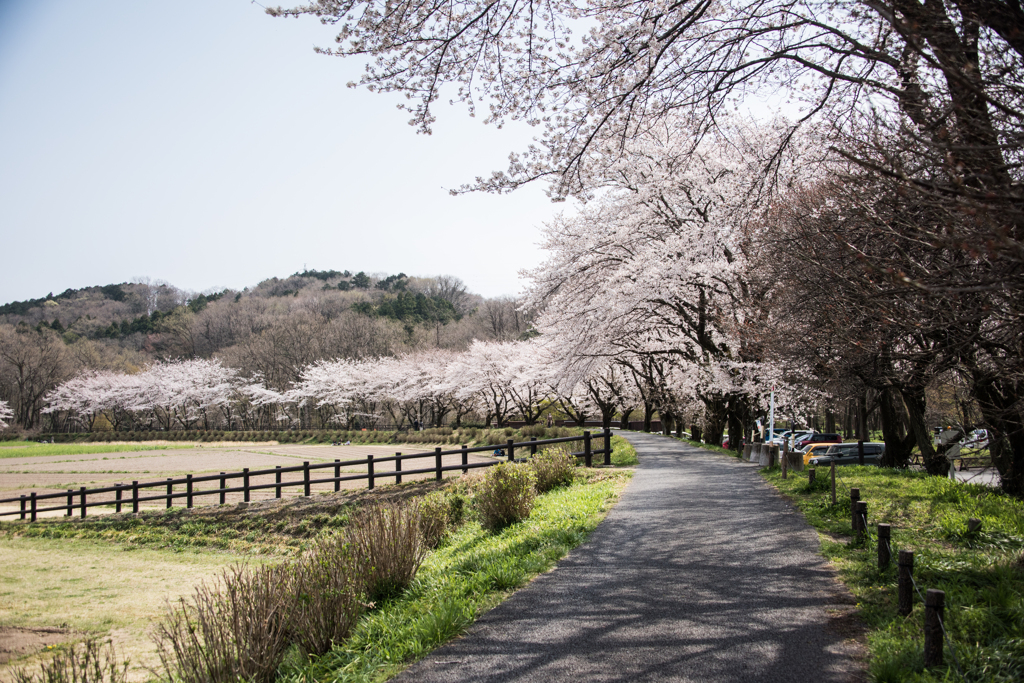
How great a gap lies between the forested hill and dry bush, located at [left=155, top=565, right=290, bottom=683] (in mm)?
49462

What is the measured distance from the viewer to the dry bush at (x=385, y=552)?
253 inches

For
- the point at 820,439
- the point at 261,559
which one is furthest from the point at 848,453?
the point at 261,559

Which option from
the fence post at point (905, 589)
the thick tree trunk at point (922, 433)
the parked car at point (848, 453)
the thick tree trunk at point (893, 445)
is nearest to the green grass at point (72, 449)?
the parked car at point (848, 453)

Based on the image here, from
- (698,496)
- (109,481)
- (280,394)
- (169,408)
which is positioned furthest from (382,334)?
(698,496)

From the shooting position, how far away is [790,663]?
4363mm

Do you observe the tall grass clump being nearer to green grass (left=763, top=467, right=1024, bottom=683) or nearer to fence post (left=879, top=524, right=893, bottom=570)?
green grass (left=763, top=467, right=1024, bottom=683)

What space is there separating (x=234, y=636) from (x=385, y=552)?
197 centimetres

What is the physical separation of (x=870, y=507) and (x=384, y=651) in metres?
8.25

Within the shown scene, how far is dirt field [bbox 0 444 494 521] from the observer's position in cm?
2312

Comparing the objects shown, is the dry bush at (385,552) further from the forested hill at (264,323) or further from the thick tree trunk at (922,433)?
the forested hill at (264,323)

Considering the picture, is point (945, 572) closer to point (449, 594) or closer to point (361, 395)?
point (449, 594)

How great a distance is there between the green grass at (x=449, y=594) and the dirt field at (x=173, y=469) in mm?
10639

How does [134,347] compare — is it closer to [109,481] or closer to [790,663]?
[109,481]

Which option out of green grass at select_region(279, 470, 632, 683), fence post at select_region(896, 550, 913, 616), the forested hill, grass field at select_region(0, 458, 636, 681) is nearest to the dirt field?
grass field at select_region(0, 458, 636, 681)
